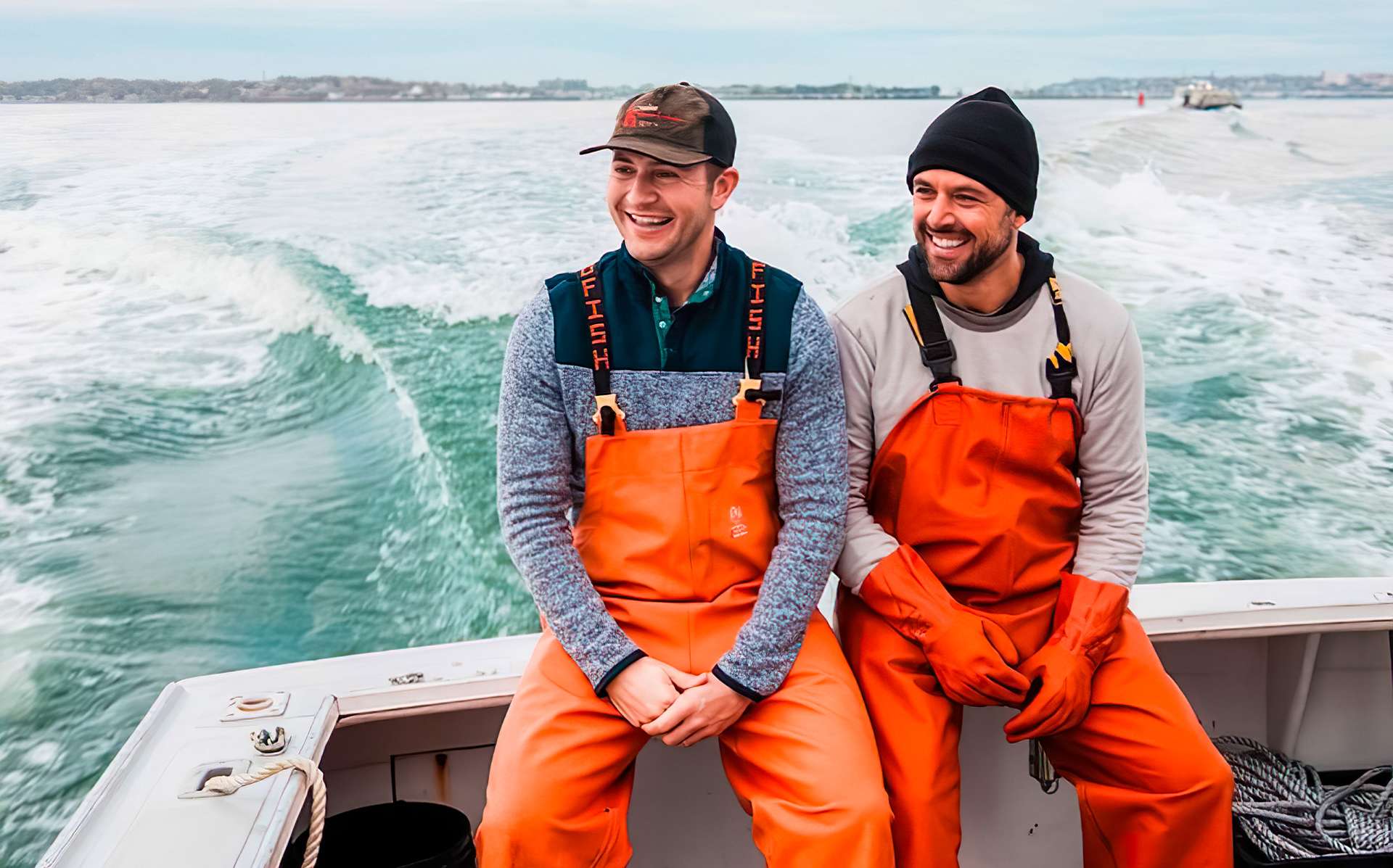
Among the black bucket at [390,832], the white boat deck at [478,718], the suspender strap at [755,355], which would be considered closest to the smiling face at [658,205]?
the suspender strap at [755,355]

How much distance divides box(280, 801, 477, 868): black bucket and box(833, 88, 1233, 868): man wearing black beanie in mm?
615

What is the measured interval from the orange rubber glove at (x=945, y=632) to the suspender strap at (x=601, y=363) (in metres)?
0.41

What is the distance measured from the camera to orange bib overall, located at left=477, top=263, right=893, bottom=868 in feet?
4.13

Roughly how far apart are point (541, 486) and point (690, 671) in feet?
0.98

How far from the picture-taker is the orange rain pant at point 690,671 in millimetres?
1252

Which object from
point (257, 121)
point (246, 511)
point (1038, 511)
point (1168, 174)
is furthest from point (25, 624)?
→ point (1168, 174)

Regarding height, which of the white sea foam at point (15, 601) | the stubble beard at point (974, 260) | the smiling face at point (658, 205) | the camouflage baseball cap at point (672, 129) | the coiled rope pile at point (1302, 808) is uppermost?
the camouflage baseball cap at point (672, 129)

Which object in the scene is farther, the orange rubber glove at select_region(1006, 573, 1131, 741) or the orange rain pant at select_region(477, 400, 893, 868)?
the orange rubber glove at select_region(1006, 573, 1131, 741)

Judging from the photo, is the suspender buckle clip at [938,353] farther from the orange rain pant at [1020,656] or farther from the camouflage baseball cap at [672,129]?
the camouflage baseball cap at [672,129]

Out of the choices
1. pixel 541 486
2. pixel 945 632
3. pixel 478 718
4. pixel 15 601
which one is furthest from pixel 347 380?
pixel 945 632

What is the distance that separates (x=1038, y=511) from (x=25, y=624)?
749 centimetres

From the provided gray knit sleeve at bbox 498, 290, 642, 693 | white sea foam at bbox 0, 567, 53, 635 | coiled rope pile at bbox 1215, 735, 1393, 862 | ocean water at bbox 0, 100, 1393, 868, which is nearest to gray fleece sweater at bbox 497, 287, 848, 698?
gray knit sleeve at bbox 498, 290, 642, 693

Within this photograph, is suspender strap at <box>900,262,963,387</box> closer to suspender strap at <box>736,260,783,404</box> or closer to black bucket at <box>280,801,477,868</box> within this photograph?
suspender strap at <box>736,260,783,404</box>

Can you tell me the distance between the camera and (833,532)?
1439 mm
